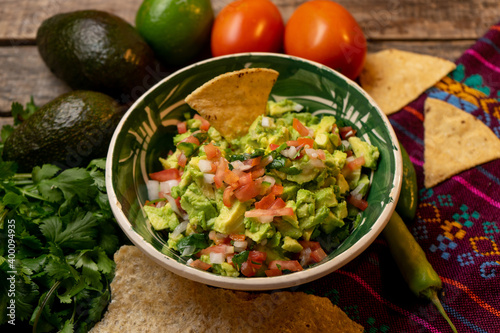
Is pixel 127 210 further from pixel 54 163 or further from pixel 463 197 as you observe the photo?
pixel 463 197

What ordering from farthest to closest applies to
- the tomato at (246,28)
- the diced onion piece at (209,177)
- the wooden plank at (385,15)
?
the wooden plank at (385,15) < the tomato at (246,28) < the diced onion piece at (209,177)

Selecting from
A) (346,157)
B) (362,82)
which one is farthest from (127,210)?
(362,82)

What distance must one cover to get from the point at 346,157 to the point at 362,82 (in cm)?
99

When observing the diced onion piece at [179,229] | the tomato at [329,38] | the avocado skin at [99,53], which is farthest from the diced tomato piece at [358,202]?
the avocado skin at [99,53]

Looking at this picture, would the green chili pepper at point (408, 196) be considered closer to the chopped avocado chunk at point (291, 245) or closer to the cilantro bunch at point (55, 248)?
the chopped avocado chunk at point (291, 245)

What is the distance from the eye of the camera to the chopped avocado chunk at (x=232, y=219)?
147cm

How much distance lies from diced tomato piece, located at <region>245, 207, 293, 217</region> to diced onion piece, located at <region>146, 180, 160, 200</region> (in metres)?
0.56

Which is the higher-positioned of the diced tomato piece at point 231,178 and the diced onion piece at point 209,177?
the diced tomato piece at point 231,178

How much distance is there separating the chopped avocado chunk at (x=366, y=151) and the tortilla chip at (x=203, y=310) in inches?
24.2

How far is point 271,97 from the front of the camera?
211 cm

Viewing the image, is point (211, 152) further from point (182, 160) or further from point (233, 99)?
point (233, 99)

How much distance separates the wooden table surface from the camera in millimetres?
2652

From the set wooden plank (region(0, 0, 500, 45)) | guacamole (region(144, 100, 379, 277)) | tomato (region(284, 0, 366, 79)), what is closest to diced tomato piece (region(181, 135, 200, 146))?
guacamole (region(144, 100, 379, 277))

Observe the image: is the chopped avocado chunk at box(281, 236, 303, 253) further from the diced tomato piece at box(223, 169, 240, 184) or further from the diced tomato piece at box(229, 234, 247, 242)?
the diced tomato piece at box(223, 169, 240, 184)
